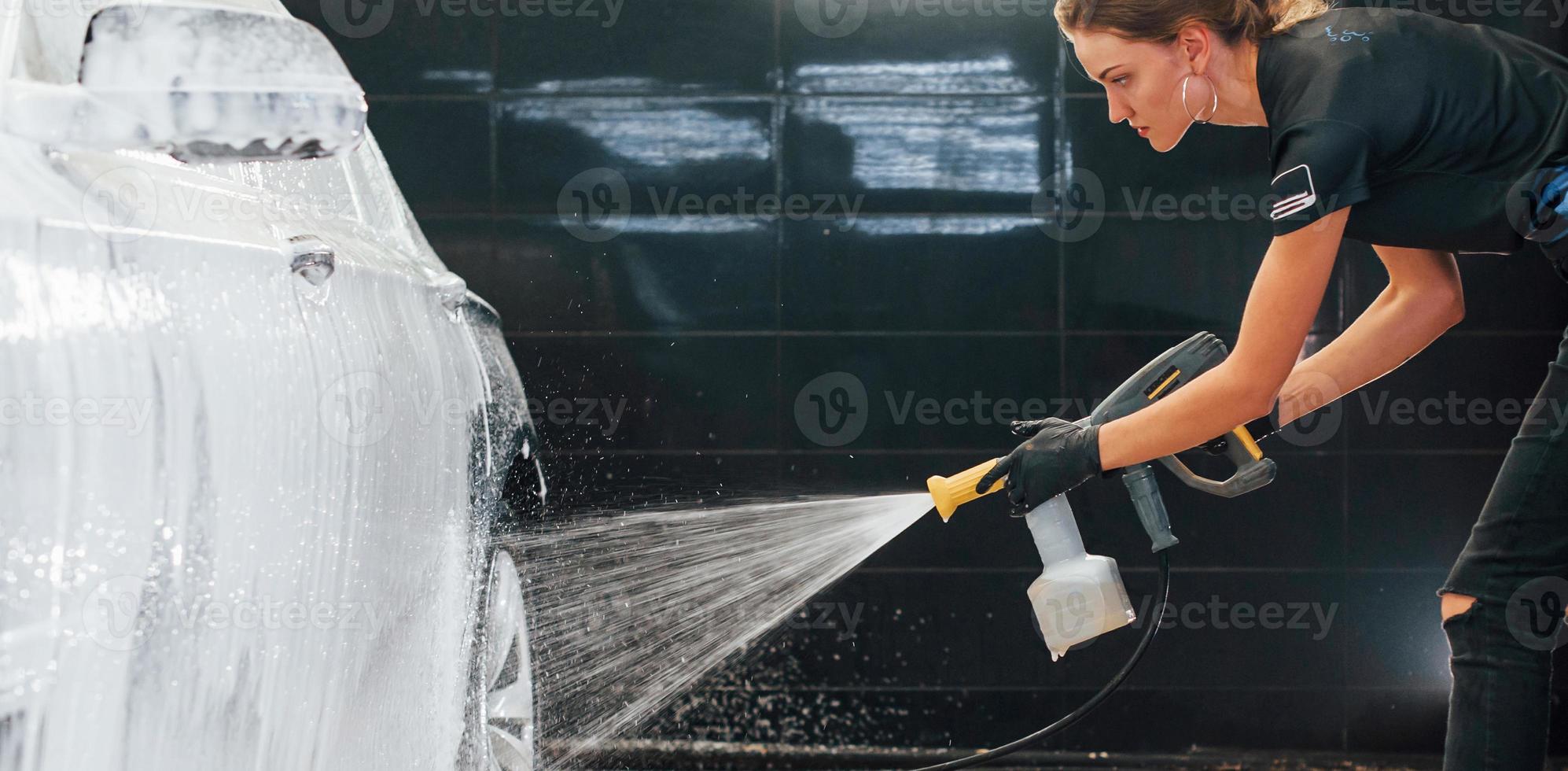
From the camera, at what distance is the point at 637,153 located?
387 cm

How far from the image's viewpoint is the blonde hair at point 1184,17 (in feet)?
5.65

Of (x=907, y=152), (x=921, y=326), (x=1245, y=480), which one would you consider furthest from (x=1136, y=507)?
(x=907, y=152)

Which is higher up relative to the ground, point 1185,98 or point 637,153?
point 1185,98

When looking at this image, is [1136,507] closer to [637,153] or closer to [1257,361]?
[1257,361]

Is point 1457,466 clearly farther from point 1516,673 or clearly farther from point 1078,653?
point 1516,673

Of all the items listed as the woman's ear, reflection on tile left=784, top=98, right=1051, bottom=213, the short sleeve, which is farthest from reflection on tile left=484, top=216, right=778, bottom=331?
the short sleeve

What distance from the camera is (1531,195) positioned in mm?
1615

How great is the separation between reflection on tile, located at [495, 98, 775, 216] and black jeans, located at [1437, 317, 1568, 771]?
2.57 meters

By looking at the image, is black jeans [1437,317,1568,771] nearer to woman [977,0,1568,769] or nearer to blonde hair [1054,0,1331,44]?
woman [977,0,1568,769]

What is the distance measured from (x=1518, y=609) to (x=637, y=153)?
2.91 metres

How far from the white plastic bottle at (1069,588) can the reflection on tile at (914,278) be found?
1953mm

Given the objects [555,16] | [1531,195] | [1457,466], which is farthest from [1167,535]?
[555,16]

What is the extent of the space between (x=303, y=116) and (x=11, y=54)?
1.20 ft

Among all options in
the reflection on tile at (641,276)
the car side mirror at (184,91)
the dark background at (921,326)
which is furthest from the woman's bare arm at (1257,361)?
the reflection on tile at (641,276)
